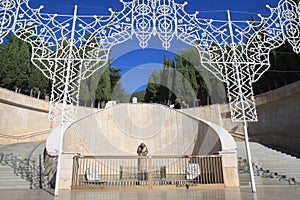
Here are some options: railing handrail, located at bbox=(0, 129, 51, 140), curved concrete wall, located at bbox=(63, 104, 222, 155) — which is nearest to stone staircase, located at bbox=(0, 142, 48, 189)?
curved concrete wall, located at bbox=(63, 104, 222, 155)

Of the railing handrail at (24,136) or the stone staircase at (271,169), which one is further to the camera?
the railing handrail at (24,136)

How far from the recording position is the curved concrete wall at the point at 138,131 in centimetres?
1257

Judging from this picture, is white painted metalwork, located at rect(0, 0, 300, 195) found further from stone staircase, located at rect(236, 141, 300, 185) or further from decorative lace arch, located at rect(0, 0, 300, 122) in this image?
stone staircase, located at rect(236, 141, 300, 185)

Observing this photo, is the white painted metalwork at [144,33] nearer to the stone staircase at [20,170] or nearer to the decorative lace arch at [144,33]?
the decorative lace arch at [144,33]

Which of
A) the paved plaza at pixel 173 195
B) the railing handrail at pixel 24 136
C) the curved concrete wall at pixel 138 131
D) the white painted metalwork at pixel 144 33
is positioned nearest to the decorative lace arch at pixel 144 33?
the white painted metalwork at pixel 144 33

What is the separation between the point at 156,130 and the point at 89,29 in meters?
9.23

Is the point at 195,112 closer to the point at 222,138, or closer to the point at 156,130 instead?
the point at 156,130

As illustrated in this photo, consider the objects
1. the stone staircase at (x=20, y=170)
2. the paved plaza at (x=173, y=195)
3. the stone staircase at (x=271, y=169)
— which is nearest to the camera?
the paved plaza at (x=173, y=195)

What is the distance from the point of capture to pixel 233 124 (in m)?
16.5

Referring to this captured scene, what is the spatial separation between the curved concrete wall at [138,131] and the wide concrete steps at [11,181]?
14.7 feet

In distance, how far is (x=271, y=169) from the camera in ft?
26.6

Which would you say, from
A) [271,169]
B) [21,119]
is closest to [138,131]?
[271,169]

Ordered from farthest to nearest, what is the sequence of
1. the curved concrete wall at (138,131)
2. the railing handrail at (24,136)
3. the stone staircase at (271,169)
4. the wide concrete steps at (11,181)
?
the railing handrail at (24,136) < the curved concrete wall at (138,131) < the stone staircase at (271,169) < the wide concrete steps at (11,181)

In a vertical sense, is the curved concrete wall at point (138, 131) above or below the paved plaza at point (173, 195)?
above
